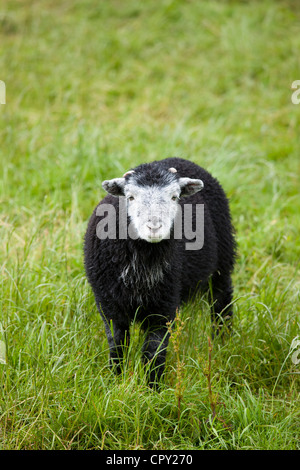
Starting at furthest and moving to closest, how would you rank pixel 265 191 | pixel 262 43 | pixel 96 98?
pixel 262 43 < pixel 96 98 < pixel 265 191

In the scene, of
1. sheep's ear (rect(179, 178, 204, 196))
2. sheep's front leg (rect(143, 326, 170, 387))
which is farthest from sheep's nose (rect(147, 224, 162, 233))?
sheep's front leg (rect(143, 326, 170, 387))

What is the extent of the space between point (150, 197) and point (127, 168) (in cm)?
294

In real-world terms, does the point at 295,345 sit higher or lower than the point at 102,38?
lower

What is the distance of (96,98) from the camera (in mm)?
8727

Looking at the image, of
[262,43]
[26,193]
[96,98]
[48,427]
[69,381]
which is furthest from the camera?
[262,43]

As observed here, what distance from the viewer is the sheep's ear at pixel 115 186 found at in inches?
138

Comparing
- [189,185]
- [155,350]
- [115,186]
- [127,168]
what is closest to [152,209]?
[115,186]

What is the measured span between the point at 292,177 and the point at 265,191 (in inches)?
23.4

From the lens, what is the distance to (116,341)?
12.2 ft

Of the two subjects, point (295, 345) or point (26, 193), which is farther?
point (26, 193)

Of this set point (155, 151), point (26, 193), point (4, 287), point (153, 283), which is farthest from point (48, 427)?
point (155, 151)

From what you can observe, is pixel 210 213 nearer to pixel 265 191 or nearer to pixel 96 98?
pixel 265 191

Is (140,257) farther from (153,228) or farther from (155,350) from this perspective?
(155,350)

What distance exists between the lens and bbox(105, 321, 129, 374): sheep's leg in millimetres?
3682
